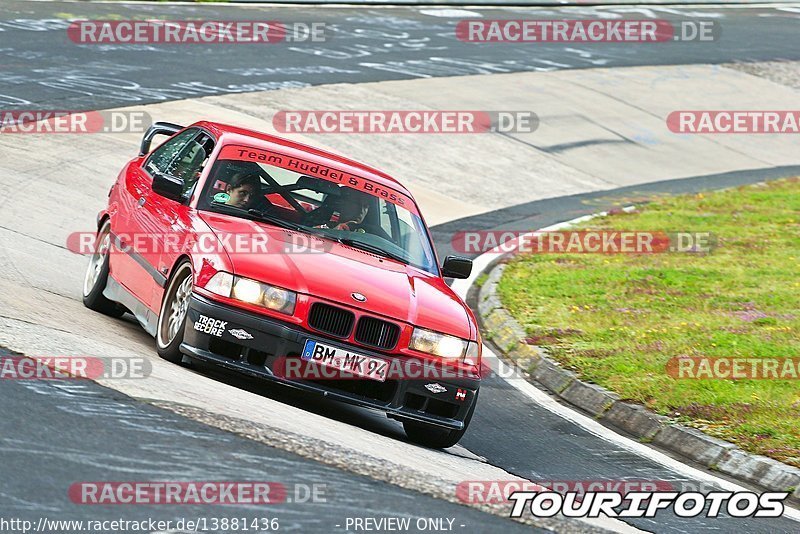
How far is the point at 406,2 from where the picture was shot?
34.8 metres

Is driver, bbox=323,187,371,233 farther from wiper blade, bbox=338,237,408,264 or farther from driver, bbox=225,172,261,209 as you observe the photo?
driver, bbox=225,172,261,209

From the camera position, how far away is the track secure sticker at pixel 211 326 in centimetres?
752

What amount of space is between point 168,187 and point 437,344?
2.21 metres

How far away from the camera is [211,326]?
7.54m

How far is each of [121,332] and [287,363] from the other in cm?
200

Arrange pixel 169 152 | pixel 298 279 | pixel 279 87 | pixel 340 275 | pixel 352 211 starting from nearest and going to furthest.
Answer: pixel 298 279 → pixel 340 275 → pixel 352 211 → pixel 169 152 → pixel 279 87

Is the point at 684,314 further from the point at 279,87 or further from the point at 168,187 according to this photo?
the point at 279,87

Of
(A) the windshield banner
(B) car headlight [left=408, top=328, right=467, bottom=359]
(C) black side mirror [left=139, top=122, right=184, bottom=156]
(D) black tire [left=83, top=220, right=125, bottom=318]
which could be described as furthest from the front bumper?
(C) black side mirror [left=139, top=122, right=184, bottom=156]

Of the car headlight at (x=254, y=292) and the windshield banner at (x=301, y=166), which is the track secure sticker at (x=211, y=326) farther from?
the windshield banner at (x=301, y=166)

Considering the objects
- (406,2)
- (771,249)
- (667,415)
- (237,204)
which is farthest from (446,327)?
(406,2)

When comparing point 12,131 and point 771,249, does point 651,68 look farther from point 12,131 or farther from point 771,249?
point 12,131

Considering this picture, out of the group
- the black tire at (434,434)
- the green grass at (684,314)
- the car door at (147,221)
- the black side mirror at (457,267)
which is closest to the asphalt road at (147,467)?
the black tire at (434,434)

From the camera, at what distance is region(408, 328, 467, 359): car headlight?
25.5 feet

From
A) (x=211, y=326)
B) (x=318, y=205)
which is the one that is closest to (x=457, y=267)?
(x=318, y=205)
